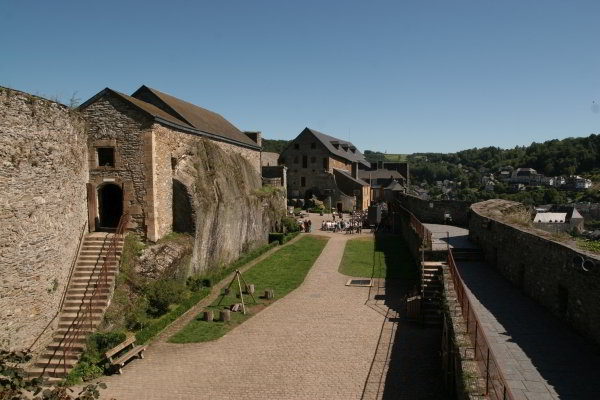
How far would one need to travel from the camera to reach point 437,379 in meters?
12.0

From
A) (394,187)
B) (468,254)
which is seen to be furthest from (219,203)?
(394,187)

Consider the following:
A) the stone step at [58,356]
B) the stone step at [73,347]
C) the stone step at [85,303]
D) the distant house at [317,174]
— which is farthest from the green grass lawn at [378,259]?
the distant house at [317,174]

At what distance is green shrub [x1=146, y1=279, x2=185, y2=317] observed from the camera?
16.5 m

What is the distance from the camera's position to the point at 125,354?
1338 centimetres

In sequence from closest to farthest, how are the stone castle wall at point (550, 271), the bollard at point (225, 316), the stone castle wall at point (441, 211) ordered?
A: the stone castle wall at point (550, 271) → the bollard at point (225, 316) → the stone castle wall at point (441, 211)

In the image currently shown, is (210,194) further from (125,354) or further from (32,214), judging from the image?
(125,354)

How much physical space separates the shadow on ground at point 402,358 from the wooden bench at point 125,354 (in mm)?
7052

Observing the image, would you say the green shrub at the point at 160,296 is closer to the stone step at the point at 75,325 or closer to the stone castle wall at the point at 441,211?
the stone step at the point at 75,325

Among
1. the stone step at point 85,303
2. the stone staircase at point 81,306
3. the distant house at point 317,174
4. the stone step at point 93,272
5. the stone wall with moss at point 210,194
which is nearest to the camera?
the stone staircase at point 81,306

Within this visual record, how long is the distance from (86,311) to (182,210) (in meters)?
6.50

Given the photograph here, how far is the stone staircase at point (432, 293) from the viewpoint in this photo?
53.5ft

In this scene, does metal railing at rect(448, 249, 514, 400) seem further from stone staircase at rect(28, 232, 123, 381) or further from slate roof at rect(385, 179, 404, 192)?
slate roof at rect(385, 179, 404, 192)

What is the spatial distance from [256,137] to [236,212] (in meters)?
16.1

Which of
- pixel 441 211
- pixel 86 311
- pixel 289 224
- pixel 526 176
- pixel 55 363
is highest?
pixel 526 176
